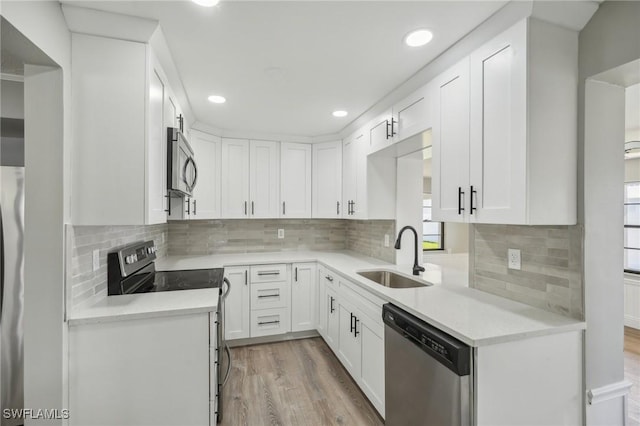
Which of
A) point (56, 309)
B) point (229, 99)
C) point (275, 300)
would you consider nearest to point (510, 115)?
point (229, 99)

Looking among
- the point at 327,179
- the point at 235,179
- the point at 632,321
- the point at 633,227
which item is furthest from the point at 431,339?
the point at 633,227

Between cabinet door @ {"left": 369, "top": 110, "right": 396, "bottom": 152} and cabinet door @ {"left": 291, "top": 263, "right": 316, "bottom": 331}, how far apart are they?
4.93ft

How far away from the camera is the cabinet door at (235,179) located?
3375 millimetres

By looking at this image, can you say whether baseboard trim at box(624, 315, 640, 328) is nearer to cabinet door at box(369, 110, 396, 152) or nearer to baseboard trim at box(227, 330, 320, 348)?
baseboard trim at box(227, 330, 320, 348)

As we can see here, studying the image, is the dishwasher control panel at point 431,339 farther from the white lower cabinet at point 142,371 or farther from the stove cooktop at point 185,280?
the stove cooktop at point 185,280

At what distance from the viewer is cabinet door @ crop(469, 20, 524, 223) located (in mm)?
1333

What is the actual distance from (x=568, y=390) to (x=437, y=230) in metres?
3.93

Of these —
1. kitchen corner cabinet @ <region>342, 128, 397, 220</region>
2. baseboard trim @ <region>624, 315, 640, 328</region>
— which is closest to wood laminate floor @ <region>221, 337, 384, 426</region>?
kitchen corner cabinet @ <region>342, 128, 397, 220</region>

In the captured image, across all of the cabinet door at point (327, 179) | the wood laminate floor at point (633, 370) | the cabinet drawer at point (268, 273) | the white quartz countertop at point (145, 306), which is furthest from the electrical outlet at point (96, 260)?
the wood laminate floor at point (633, 370)

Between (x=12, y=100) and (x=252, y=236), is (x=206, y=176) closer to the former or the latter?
(x=252, y=236)

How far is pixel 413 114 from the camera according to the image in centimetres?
209

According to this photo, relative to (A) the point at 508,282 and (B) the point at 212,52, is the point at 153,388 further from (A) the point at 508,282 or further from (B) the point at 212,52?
(A) the point at 508,282

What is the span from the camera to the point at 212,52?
5.67ft

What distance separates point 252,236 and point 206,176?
0.95m
